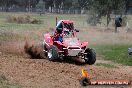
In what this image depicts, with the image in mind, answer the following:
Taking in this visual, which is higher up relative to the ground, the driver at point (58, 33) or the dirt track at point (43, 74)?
the driver at point (58, 33)

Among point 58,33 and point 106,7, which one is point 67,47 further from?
point 106,7

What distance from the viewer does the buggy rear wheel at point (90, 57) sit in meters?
16.5

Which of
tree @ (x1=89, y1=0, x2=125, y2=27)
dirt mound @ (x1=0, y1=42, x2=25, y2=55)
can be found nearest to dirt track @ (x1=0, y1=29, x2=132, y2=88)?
dirt mound @ (x1=0, y1=42, x2=25, y2=55)

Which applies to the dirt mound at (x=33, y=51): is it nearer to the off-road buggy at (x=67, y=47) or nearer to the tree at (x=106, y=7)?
the off-road buggy at (x=67, y=47)

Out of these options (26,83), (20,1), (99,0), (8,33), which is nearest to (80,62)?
(26,83)

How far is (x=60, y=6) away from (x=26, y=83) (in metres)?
89.9

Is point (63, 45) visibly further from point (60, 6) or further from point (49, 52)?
point (60, 6)

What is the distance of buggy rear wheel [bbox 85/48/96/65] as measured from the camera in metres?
16.5

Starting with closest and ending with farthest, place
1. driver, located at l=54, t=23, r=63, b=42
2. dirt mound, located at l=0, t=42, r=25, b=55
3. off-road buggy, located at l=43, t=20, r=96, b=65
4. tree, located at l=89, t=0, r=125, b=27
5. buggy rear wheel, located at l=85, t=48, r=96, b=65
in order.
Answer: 1. off-road buggy, located at l=43, t=20, r=96, b=65
2. buggy rear wheel, located at l=85, t=48, r=96, b=65
3. driver, located at l=54, t=23, r=63, b=42
4. dirt mound, located at l=0, t=42, r=25, b=55
5. tree, located at l=89, t=0, r=125, b=27

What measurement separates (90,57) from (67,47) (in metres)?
1.24

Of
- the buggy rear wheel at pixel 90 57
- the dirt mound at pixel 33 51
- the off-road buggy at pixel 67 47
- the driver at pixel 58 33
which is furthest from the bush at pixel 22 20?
the buggy rear wheel at pixel 90 57

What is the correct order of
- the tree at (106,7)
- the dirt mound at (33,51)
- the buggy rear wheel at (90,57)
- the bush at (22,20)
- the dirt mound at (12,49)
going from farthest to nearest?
the bush at (22,20) → the tree at (106,7) → the dirt mound at (12,49) → the dirt mound at (33,51) → the buggy rear wheel at (90,57)

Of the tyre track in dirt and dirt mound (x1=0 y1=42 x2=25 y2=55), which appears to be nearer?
the tyre track in dirt

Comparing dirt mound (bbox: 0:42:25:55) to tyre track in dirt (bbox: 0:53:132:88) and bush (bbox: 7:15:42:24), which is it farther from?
bush (bbox: 7:15:42:24)
